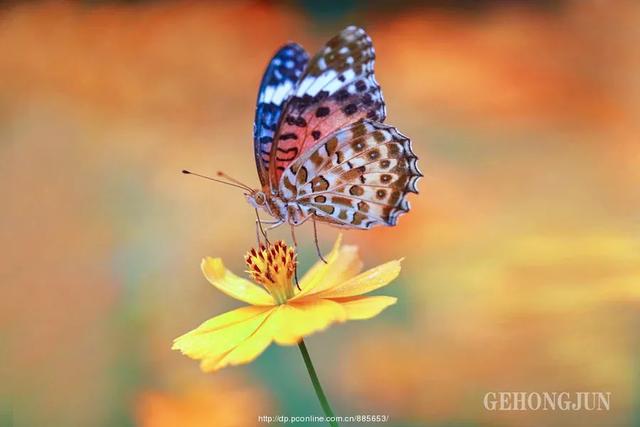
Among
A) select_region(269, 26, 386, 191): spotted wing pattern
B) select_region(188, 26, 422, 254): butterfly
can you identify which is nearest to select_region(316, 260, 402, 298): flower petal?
select_region(188, 26, 422, 254): butterfly

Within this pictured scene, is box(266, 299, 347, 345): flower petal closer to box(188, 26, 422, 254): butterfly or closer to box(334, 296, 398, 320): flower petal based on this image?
box(334, 296, 398, 320): flower petal

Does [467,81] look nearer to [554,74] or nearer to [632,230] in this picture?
[554,74]

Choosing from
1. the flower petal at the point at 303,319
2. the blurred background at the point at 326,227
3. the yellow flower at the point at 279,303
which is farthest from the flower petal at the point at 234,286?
the blurred background at the point at 326,227

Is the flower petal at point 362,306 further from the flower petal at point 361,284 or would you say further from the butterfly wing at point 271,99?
the butterfly wing at point 271,99

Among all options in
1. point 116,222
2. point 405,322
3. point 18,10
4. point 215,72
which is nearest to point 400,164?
point 405,322

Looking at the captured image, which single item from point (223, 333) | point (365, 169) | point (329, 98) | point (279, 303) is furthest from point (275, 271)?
point (329, 98)

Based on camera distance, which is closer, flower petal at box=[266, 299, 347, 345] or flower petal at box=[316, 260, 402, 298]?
flower petal at box=[266, 299, 347, 345]
